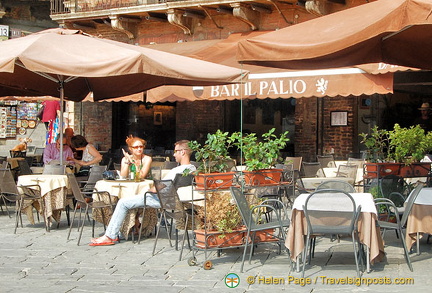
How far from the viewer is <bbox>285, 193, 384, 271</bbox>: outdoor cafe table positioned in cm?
698

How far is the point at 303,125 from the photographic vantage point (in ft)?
57.4

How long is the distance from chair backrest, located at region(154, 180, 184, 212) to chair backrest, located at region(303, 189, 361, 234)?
6.02 ft

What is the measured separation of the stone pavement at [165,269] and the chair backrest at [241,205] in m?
0.50

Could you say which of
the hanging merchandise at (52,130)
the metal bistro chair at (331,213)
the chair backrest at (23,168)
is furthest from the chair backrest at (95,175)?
the hanging merchandise at (52,130)

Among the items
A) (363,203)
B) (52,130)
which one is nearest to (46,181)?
(363,203)

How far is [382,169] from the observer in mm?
9555

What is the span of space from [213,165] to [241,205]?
0.74m

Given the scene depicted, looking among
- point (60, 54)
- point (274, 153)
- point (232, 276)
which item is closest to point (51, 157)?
point (60, 54)

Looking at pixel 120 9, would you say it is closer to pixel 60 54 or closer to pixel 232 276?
pixel 60 54

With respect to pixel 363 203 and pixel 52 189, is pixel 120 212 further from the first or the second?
pixel 363 203

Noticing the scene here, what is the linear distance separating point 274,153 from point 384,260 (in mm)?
1678

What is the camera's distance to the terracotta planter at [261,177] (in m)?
8.05

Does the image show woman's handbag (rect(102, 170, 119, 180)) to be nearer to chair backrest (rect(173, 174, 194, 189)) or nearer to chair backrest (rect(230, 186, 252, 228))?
chair backrest (rect(173, 174, 194, 189))

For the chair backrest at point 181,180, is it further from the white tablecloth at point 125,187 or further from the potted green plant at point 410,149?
the potted green plant at point 410,149
